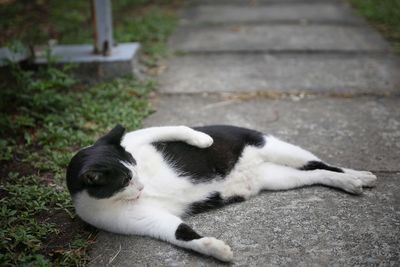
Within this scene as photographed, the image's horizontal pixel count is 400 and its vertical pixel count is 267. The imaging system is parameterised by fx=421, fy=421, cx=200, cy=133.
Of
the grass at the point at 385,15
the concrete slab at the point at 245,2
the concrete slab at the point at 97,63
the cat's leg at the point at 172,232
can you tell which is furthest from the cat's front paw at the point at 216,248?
the concrete slab at the point at 245,2

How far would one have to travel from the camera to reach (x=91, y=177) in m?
2.04

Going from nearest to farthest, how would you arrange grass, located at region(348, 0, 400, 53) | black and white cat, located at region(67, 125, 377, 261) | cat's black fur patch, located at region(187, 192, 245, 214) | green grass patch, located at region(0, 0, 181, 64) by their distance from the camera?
black and white cat, located at region(67, 125, 377, 261), cat's black fur patch, located at region(187, 192, 245, 214), green grass patch, located at region(0, 0, 181, 64), grass, located at region(348, 0, 400, 53)

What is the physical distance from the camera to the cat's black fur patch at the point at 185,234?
6.93ft

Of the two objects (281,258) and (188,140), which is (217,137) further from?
(281,258)

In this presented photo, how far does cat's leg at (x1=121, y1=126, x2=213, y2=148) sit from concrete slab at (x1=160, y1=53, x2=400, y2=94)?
180 centimetres

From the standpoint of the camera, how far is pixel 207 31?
20.3ft

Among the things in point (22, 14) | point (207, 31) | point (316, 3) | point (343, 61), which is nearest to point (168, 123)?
point (343, 61)

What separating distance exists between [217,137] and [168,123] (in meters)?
1.07

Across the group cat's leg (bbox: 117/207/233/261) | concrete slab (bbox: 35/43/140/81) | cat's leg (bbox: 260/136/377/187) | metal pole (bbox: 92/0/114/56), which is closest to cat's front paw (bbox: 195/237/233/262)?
cat's leg (bbox: 117/207/233/261)

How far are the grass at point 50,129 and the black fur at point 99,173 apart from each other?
375 millimetres

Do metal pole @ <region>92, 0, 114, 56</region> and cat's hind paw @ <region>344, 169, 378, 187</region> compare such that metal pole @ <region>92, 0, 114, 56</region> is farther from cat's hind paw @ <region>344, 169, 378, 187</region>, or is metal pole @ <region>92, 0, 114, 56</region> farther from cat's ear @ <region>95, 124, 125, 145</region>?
cat's hind paw @ <region>344, 169, 378, 187</region>

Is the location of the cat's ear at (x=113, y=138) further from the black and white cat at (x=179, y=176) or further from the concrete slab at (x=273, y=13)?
the concrete slab at (x=273, y=13)

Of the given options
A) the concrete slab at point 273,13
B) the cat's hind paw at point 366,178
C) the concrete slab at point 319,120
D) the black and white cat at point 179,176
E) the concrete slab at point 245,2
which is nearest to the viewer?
the black and white cat at point 179,176

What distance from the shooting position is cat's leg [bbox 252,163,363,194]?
2646mm
